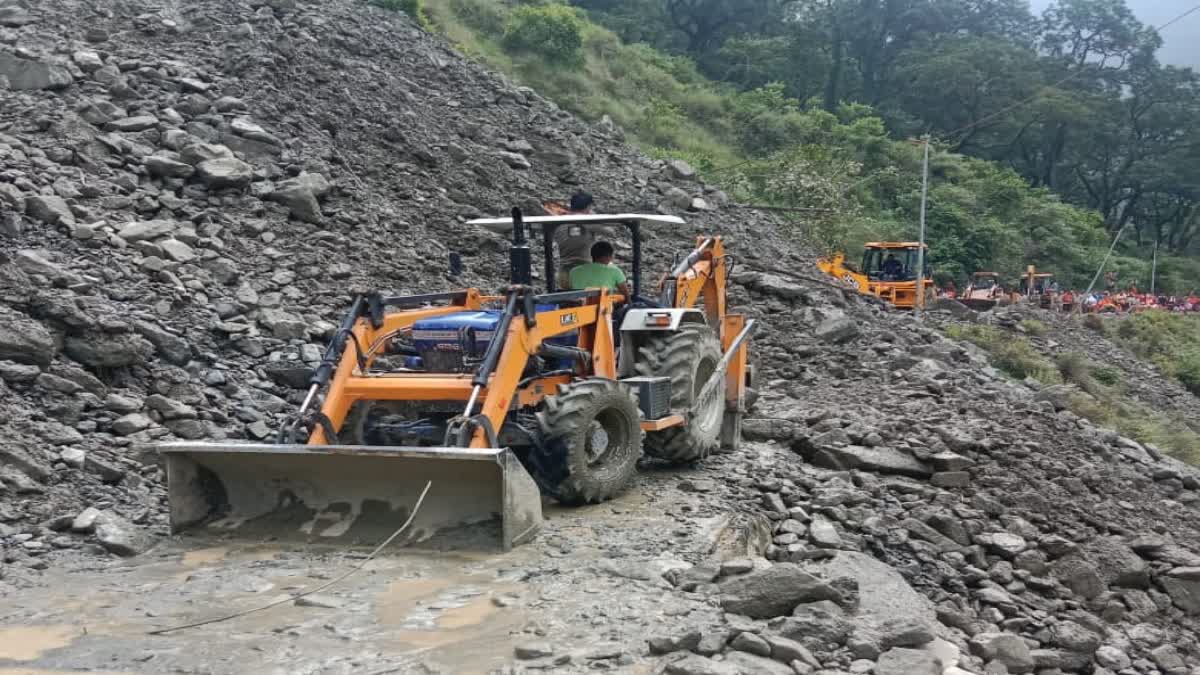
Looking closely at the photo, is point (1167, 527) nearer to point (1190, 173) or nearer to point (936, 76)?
point (936, 76)

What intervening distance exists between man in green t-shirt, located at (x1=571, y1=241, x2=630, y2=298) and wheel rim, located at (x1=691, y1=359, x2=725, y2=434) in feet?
2.80

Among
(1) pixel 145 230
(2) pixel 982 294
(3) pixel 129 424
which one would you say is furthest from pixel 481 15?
(3) pixel 129 424

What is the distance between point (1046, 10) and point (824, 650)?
230ft

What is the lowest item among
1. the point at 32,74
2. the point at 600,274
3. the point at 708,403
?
the point at 708,403

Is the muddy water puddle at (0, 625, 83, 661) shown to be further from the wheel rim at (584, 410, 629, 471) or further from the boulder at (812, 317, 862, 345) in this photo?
the boulder at (812, 317, 862, 345)

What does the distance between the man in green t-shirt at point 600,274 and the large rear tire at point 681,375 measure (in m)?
0.46

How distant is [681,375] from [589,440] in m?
1.19

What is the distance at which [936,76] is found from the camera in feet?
176

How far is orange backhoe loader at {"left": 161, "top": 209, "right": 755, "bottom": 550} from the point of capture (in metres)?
5.53

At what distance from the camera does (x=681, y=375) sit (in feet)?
23.9

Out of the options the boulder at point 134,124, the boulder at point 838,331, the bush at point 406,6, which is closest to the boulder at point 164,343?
the boulder at point 134,124

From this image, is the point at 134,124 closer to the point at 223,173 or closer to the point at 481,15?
the point at 223,173

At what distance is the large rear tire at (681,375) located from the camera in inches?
287

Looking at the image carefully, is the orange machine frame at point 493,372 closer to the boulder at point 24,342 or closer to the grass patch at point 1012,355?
the boulder at point 24,342
